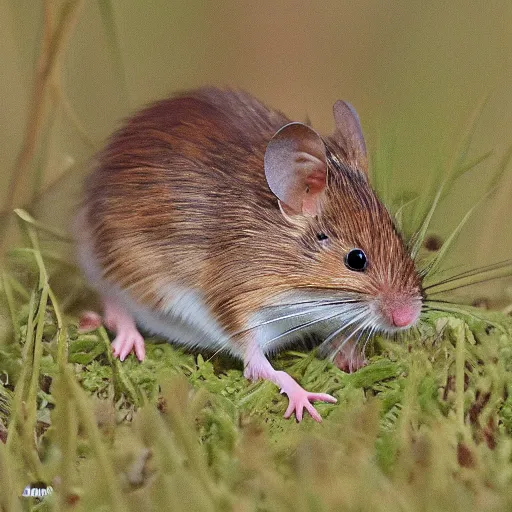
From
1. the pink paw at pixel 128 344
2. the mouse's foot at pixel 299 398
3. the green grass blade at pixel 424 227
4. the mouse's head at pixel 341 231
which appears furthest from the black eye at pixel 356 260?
the pink paw at pixel 128 344

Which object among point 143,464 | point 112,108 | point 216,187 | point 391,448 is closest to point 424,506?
point 391,448

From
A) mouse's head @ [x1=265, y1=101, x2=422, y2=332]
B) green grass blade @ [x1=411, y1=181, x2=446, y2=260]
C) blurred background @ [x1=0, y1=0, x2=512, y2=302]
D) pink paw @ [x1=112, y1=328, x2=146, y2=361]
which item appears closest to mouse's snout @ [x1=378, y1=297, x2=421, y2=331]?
mouse's head @ [x1=265, y1=101, x2=422, y2=332]

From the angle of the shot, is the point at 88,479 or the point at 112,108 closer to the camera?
the point at 88,479

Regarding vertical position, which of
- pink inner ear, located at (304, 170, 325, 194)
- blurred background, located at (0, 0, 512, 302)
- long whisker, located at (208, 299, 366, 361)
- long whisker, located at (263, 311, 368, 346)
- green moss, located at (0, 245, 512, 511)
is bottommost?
green moss, located at (0, 245, 512, 511)

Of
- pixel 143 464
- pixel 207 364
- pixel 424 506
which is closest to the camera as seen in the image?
pixel 424 506

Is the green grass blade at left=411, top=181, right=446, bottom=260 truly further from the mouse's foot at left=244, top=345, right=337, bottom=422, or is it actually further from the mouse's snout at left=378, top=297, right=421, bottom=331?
the mouse's foot at left=244, top=345, right=337, bottom=422

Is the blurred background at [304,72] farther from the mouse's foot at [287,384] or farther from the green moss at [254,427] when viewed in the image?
the mouse's foot at [287,384]

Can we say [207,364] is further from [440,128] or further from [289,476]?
[440,128]


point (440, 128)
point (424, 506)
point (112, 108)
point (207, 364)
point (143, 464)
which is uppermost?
point (112, 108)
